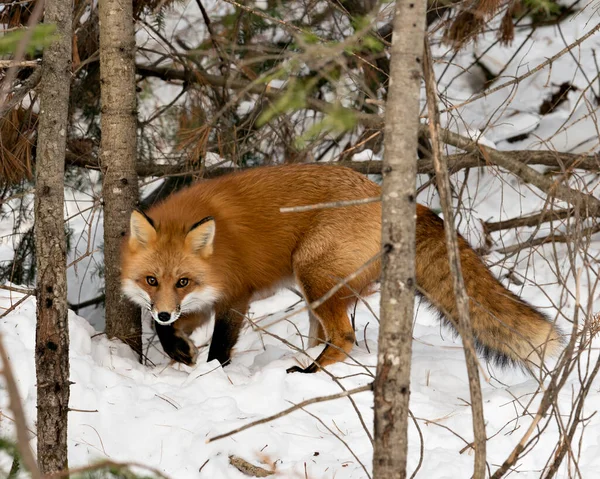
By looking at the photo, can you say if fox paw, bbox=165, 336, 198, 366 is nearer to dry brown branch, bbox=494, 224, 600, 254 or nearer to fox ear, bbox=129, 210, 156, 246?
fox ear, bbox=129, 210, 156, 246

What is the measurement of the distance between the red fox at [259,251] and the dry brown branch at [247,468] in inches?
50.6

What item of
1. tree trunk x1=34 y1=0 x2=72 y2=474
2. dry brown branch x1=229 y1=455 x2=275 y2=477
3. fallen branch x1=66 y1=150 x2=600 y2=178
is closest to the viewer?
tree trunk x1=34 y1=0 x2=72 y2=474

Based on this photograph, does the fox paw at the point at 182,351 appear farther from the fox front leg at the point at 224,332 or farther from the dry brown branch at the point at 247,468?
the dry brown branch at the point at 247,468

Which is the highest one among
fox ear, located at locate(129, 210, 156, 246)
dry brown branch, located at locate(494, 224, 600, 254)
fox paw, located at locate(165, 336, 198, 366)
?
dry brown branch, located at locate(494, 224, 600, 254)

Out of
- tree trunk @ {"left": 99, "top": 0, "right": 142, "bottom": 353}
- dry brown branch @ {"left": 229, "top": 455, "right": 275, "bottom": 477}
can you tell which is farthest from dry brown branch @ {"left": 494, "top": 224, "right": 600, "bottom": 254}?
tree trunk @ {"left": 99, "top": 0, "right": 142, "bottom": 353}

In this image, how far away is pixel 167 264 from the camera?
15.4 ft

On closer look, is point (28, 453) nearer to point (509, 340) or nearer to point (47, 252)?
point (47, 252)

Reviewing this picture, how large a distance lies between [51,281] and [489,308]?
8.27ft

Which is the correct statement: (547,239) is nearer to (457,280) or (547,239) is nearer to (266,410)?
(266,410)

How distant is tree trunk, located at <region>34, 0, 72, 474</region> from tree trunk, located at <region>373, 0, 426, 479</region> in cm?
138

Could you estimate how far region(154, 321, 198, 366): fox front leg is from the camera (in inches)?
201

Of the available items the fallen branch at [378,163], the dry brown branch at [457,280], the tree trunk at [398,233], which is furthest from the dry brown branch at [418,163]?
the tree trunk at [398,233]

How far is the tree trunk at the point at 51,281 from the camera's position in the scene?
2.94 m

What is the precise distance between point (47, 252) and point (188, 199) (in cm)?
207
